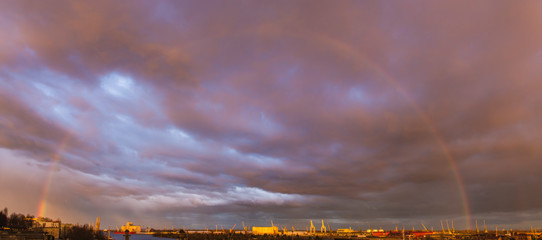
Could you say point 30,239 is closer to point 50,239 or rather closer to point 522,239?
point 50,239

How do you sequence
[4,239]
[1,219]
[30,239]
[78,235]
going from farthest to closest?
[1,219] < [78,235] < [30,239] < [4,239]

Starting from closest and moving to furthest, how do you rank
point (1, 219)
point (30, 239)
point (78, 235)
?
point (30, 239)
point (78, 235)
point (1, 219)

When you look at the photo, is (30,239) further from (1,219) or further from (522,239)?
(522,239)

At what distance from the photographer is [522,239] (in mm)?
185375

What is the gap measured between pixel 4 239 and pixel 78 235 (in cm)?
10130

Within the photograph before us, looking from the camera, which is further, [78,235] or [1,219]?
[1,219]

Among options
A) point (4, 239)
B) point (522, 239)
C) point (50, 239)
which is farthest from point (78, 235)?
point (522, 239)

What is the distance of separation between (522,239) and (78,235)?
229395 millimetres

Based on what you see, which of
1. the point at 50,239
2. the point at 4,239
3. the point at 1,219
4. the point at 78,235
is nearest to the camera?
the point at 4,239

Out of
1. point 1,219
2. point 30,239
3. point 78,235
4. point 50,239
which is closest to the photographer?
point 30,239

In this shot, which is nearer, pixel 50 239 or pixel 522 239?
pixel 50 239

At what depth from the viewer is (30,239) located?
353 ft

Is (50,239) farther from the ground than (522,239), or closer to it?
farther from the ground

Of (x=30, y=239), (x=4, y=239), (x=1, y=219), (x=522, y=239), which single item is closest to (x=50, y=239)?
(x=30, y=239)
